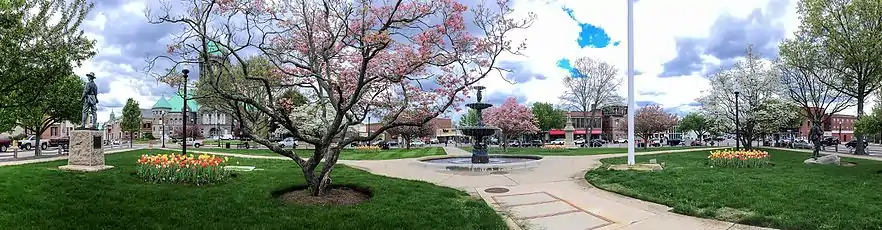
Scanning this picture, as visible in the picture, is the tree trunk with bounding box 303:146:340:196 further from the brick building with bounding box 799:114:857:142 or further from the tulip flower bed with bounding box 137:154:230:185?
the brick building with bounding box 799:114:857:142

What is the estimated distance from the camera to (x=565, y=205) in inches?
386

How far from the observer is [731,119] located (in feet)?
122

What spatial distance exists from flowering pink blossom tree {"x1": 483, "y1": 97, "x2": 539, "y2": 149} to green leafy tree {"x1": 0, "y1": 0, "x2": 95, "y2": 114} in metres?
32.4

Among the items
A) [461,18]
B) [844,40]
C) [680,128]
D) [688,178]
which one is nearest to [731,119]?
[844,40]

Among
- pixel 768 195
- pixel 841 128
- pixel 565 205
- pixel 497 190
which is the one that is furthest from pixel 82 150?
pixel 841 128

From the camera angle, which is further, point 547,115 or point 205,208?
point 547,115

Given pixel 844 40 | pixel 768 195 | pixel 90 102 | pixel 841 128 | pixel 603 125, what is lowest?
pixel 768 195

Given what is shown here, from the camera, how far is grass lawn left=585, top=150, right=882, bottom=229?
7.91m

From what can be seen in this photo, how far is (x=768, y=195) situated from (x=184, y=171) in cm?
1211

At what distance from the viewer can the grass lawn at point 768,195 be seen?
25.9ft

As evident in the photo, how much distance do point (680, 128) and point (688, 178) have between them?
84.4 metres

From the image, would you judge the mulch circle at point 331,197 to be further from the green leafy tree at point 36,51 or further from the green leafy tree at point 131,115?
the green leafy tree at point 131,115

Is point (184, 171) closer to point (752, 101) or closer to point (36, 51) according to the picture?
point (36, 51)

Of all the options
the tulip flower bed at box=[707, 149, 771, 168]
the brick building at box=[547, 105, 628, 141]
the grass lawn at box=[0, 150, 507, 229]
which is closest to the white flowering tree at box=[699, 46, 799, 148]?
the tulip flower bed at box=[707, 149, 771, 168]
